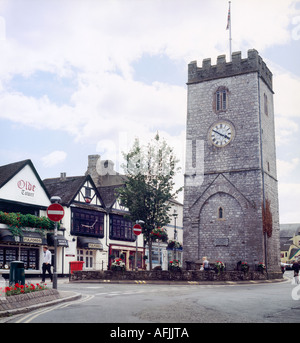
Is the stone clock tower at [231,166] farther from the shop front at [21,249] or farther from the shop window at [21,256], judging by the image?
the shop window at [21,256]

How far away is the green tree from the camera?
1251 inches

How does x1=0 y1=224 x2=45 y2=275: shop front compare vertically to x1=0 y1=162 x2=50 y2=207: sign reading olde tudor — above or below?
below

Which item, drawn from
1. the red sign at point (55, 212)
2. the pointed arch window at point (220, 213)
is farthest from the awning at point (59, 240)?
the red sign at point (55, 212)

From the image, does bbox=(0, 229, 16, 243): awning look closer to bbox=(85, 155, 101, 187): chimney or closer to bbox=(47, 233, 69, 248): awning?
bbox=(47, 233, 69, 248): awning

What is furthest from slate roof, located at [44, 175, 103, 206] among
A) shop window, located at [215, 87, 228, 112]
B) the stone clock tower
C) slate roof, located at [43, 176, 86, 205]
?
shop window, located at [215, 87, 228, 112]

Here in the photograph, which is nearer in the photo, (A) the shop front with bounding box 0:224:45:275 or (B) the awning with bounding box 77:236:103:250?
(A) the shop front with bounding box 0:224:45:275

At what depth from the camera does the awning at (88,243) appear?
41.8 meters

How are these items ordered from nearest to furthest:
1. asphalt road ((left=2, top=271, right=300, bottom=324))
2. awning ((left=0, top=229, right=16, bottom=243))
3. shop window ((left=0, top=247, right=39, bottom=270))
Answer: asphalt road ((left=2, top=271, right=300, bottom=324)) → awning ((left=0, top=229, right=16, bottom=243)) → shop window ((left=0, top=247, right=39, bottom=270))

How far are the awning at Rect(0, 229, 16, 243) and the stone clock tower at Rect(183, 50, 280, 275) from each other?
1335 centimetres

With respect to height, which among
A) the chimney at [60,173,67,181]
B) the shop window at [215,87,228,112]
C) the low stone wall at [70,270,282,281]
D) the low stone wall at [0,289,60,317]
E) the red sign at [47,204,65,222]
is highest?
the shop window at [215,87,228,112]

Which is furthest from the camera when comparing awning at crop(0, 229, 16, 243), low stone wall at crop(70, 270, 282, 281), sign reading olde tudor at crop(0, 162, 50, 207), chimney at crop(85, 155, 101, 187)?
chimney at crop(85, 155, 101, 187)
